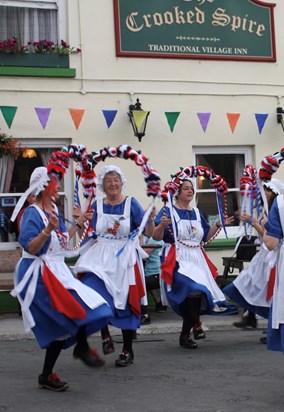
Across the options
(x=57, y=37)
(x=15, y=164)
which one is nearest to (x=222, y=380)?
(x=15, y=164)

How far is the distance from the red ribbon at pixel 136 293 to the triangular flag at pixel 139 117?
13.5ft

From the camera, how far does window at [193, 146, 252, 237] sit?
11936 mm

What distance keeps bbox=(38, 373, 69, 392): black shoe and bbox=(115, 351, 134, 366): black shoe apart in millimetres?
1040

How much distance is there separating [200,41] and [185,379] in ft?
22.3

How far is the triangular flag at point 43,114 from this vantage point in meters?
10.8

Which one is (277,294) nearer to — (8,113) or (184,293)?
(184,293)

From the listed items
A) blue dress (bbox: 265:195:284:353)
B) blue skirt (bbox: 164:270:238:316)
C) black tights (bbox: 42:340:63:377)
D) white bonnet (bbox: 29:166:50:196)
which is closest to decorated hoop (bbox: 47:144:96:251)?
white bonnet (bbox: 29:166:50:196)

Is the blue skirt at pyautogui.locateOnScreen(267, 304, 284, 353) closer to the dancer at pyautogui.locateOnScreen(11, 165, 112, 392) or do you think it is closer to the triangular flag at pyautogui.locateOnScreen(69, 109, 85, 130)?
the dancer at pyautogui.locateOnScreen(11, 165, 112, 392)

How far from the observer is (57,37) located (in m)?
11.1

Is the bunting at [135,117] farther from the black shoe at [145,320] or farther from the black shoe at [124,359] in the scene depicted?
the black shoe at [124,359]

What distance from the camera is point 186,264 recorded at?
26.7 feet

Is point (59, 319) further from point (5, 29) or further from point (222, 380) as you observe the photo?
point (5, 29)

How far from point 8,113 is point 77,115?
1040mm

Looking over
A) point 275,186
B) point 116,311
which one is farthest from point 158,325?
point 275,186
